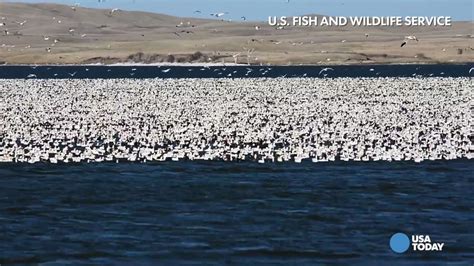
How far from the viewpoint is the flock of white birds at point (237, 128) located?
1176 inches

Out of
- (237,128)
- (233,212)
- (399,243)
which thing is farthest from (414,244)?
(237,128)

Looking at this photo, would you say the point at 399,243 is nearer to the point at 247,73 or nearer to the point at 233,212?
the point at 233,212

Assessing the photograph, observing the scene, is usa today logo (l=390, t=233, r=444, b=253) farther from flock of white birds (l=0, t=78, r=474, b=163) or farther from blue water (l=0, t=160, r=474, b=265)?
flock of white birds (l=0, t=78, r=474, b=163)

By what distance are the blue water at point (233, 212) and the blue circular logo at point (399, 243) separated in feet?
0.47

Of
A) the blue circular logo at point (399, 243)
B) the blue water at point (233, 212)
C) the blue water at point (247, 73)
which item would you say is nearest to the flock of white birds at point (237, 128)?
the blue water at point (233, 212)

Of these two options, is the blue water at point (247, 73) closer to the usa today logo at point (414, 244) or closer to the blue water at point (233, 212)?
the blue water at point (233, 212)

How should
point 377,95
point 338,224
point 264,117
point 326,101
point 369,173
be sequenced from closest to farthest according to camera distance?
point 338,224
point 369,173
point 264,117
point 326,101
point 377,95

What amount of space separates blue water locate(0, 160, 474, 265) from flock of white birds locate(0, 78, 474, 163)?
1.38 m

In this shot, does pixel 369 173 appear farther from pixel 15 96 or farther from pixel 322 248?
pixel 15 96

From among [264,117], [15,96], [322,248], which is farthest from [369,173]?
[15,96]

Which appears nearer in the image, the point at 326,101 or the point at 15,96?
the point at 326,101

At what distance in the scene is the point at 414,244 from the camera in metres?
18.8

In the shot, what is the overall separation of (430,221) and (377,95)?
37.4 metres

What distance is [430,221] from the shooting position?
20672 mm
